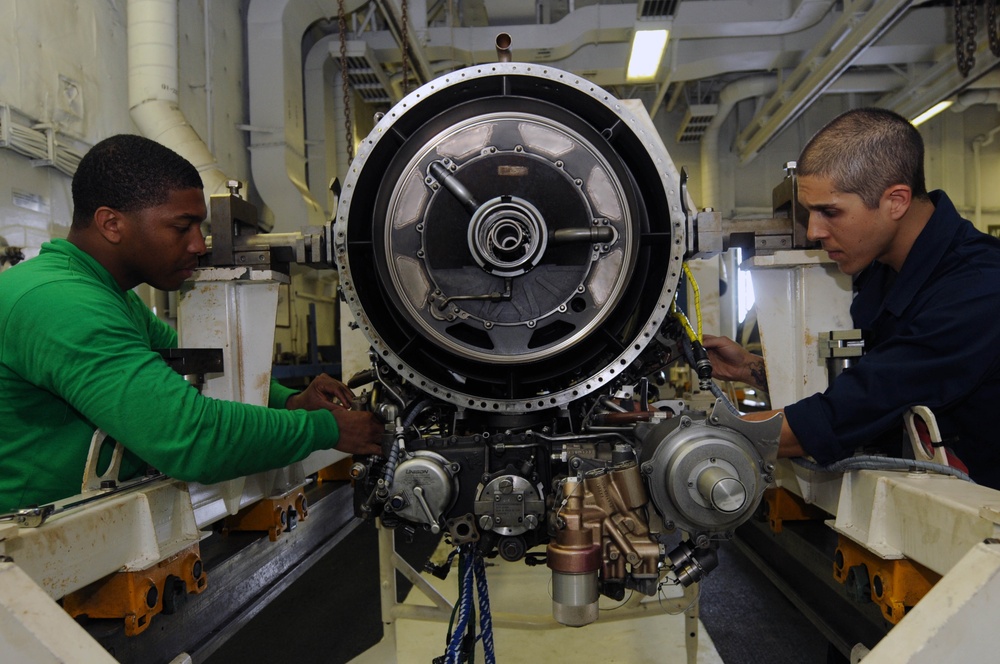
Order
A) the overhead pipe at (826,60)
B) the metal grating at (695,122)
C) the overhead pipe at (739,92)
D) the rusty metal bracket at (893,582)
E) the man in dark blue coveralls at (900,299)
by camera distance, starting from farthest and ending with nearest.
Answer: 1. the metal grating at (695,122)
2. the overhead pipe at (739,92)
3. the overhead pipe at (826,60)
4. the man in dark blue coveralls at (900,299)
5. the rusty metal bracket at (893,582)

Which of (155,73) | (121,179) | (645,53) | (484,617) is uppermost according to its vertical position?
(645,53)

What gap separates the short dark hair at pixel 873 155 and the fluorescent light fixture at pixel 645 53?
12.8 ft

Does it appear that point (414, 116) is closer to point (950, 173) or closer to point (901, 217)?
point (901, 217)

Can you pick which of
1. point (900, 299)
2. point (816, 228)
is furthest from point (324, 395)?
point (900, 299)

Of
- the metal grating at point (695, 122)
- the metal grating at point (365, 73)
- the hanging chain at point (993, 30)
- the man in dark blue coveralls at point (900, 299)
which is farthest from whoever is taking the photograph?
the metal grating at point (695, 122)

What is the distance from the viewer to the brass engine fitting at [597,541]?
1.40 meters

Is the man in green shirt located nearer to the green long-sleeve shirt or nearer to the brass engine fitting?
the green long-sleeve shirt

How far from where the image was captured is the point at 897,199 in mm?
1640

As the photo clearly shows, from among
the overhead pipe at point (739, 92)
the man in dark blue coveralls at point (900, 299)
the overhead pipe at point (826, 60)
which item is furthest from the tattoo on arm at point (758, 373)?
the overhead pipe at point (739, 92)

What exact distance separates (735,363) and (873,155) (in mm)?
772

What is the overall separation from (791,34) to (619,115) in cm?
539

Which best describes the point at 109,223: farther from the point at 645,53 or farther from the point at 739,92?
the point at 739,92

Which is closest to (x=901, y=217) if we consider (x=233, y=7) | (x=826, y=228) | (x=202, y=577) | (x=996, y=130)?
(x=826, y=228)

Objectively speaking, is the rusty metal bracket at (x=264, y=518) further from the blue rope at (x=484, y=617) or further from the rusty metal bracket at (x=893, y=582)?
the rusty metal bracket at (x=893, y=582)
